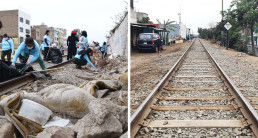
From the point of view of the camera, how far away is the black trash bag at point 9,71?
5.23 m

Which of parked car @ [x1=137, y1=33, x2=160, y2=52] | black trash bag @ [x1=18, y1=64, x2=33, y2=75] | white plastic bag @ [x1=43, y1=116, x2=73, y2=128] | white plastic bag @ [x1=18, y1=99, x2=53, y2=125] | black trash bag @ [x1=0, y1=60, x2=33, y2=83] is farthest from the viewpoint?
parked car @ [x1=137, y1=33, x2=160, y2=52]

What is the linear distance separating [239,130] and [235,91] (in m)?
2.03

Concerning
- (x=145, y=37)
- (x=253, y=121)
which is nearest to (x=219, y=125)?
(x=253, y=121)

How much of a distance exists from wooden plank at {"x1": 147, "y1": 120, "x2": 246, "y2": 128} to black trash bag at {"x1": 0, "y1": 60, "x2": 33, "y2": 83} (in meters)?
3.17

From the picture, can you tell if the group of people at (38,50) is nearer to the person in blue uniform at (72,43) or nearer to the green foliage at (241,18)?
the person in blue uniform at (72,43)

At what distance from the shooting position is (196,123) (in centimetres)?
367

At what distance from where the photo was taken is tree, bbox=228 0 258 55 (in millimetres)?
30561

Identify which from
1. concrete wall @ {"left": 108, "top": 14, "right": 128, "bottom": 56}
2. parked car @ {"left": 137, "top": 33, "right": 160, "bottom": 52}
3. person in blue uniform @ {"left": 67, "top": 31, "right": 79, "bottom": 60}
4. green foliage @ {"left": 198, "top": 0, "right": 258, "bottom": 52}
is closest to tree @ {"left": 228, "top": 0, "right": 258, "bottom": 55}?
green foliage @ {"left": 198, "top": 0, "right": 258, "bottom": 52}

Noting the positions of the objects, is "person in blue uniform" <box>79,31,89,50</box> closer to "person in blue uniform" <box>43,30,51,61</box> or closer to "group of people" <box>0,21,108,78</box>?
"group of people" <box>0,21,108,78</box>

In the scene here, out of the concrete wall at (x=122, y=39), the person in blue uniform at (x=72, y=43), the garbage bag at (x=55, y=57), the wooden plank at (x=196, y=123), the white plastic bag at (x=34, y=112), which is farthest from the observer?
the person in blue uniform at (x=72, y=43)

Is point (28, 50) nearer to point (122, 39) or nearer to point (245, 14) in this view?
point (122, 39)

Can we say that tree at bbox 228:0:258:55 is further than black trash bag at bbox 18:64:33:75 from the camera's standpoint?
Yes

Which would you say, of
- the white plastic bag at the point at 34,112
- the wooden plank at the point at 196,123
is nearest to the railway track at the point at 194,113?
the wooden plank at the point at 196,123

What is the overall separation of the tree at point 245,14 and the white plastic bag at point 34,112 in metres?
31.4
